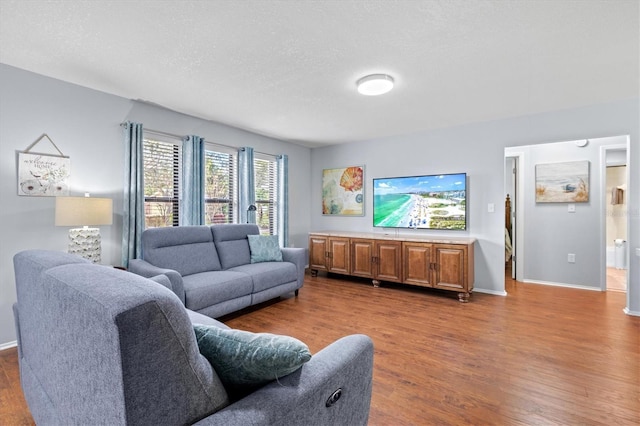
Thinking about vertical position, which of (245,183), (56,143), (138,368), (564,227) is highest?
(56,143)

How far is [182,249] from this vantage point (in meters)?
3.44

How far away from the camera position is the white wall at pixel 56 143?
2623mm

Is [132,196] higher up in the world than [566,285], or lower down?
higher up

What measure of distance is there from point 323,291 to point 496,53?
3.34 metres

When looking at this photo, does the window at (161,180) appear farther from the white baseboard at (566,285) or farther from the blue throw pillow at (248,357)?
the white baseboard at (566,285)

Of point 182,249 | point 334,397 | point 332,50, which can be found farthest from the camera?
point 182,249

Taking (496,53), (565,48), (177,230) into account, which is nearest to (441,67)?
(496,53)

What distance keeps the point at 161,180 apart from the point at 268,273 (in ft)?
5.72

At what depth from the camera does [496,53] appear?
2.38 meters

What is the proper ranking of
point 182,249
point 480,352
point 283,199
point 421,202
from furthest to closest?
point 283,199
point 421,202
point 182,249
point 480,352

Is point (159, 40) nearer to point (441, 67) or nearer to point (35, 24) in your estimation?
point (35, 24)

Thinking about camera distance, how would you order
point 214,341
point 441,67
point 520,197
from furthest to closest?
point 520,197 → point 441,67 → point 214,341

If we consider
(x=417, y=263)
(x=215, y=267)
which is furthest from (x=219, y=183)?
(x=417, y=263)

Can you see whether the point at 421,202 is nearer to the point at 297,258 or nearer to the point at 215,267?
the point at 297,258
